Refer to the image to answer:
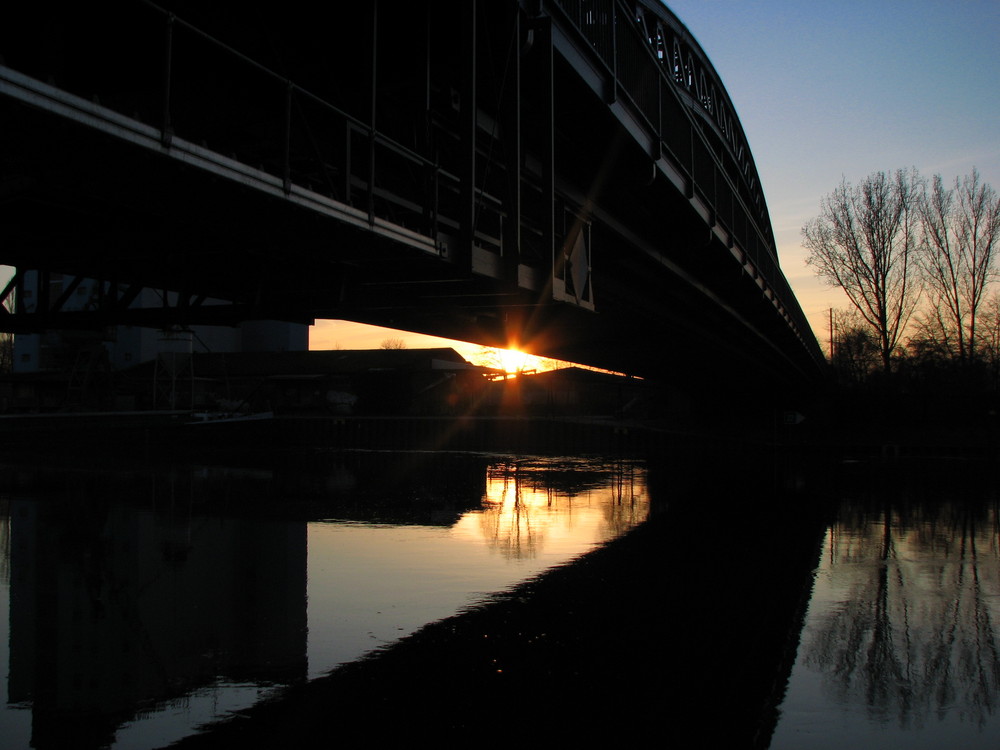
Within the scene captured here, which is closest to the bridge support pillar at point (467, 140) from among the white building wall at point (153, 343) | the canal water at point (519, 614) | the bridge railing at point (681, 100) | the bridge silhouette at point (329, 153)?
the bridge silhouette at point (329, 153)

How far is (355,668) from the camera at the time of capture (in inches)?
296

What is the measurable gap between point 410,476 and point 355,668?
21334mm

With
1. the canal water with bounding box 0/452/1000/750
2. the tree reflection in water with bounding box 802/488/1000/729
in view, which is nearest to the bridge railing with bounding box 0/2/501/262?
the canal water with bounding box 0/452/1000/750

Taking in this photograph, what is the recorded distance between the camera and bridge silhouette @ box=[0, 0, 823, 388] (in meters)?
6.57

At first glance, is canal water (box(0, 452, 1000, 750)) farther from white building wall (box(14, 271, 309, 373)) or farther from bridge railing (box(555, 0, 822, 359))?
white building wall (box(14, 271, 309, 373))

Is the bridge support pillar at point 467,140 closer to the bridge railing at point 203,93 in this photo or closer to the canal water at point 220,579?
the bridge railing at point 203,93

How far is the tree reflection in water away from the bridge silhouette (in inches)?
194

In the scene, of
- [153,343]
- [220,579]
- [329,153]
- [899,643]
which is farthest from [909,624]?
[153,343]

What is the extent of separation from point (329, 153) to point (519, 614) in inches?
226

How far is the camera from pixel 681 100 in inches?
629

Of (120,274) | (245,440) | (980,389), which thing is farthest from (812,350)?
(120,274)

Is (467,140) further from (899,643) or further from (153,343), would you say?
(153,343)

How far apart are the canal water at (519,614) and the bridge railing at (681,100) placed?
669 centimetres

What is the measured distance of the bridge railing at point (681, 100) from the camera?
12.0 m
